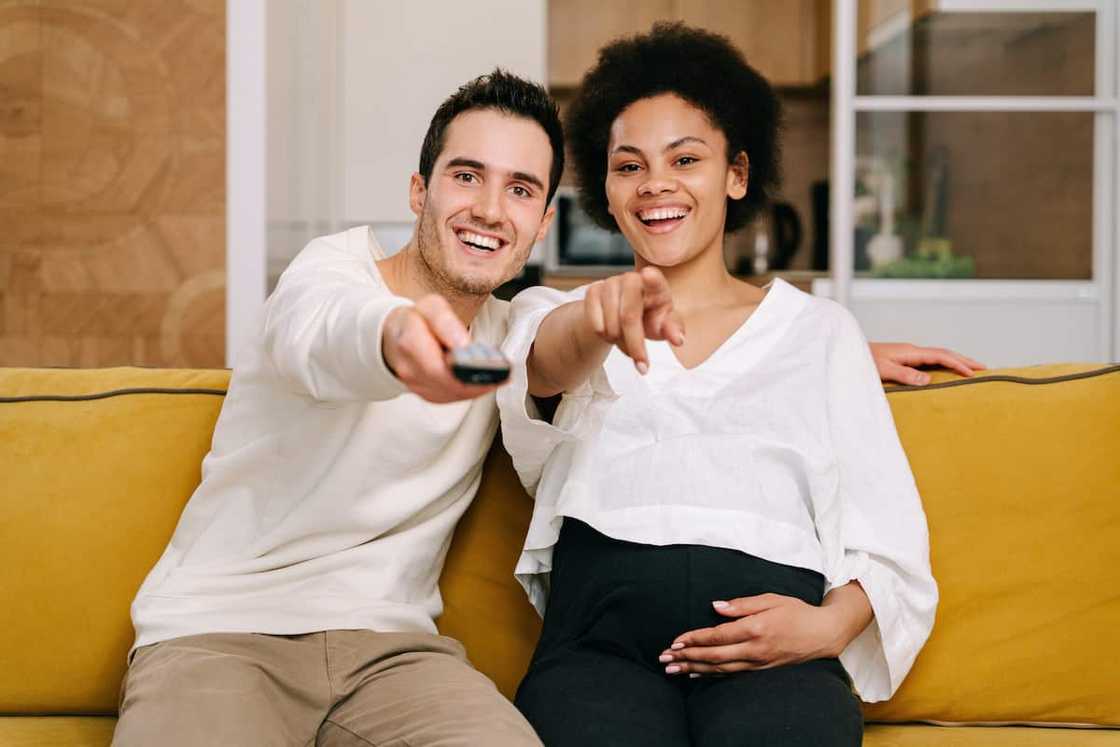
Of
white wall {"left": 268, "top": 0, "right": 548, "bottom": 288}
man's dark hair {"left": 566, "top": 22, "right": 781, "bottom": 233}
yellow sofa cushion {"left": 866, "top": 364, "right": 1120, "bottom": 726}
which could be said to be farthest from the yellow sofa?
white wall {"left": 268, "top": 0, "right": 548, "bottom": 288}

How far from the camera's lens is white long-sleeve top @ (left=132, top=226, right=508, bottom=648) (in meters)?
1.30

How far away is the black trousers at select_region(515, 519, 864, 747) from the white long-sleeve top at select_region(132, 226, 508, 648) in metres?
0.18

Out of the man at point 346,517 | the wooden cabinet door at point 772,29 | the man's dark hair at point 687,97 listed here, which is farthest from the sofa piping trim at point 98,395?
the wooden cabinet door at point 772,29

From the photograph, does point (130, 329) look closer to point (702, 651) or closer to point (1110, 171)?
point (702, 651)

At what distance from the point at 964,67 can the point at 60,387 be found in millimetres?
2874

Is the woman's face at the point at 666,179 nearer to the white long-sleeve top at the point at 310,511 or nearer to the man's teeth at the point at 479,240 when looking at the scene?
the man's teeth at the point at 479,240

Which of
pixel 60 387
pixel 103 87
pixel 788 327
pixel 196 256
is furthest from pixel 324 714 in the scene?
pixel 103 87

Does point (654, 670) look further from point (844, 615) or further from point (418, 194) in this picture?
point (418, 194)

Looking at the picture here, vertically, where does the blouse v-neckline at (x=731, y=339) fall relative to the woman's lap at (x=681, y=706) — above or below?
above

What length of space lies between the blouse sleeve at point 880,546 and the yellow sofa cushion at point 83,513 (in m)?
0.82

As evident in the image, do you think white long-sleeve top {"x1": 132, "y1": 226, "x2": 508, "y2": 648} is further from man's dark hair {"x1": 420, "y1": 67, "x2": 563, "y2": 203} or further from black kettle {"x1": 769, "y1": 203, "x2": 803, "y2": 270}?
black kettle {"x1": 769, "y1": 203, "x2": 803, "y2": 270}

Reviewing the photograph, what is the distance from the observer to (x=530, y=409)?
134cm

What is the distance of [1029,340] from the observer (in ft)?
11.4

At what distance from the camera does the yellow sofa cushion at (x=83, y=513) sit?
1.43 meters
